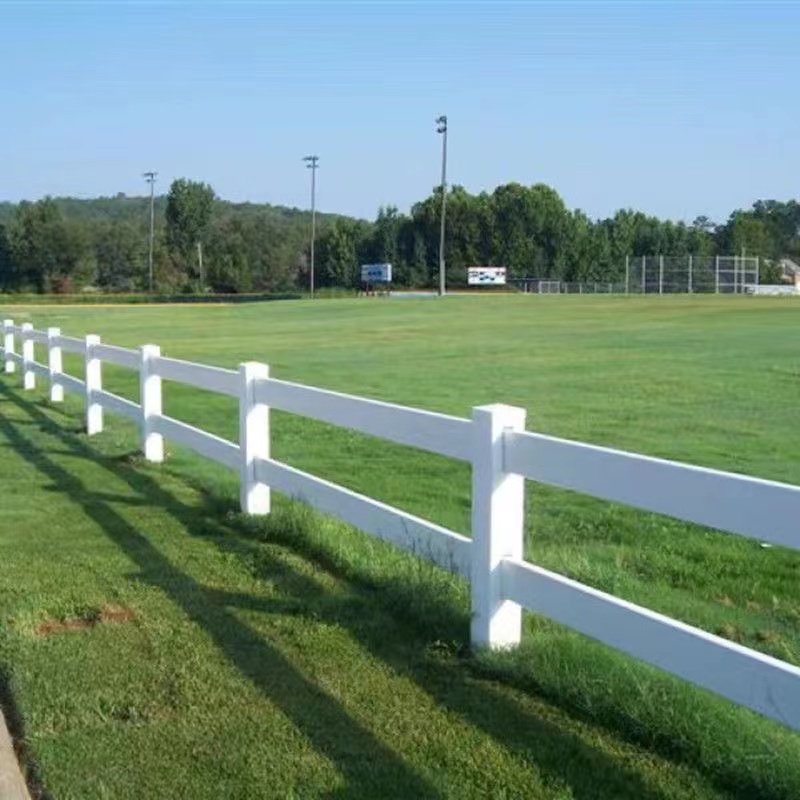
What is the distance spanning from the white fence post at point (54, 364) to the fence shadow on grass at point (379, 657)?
873cm

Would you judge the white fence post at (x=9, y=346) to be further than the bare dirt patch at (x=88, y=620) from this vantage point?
Yes

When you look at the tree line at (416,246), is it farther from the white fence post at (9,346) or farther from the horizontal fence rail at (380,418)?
the horizontal fence rail at (380,418)

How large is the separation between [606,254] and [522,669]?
129240mm

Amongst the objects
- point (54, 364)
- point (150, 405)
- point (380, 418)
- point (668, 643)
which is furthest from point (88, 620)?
point (54, 364)

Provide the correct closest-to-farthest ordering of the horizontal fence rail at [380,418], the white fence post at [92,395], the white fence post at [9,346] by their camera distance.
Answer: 1. the horizontal fence rail at [380,418]
2. the white fence post at [92,395]
3. the white fence post at [9,346]

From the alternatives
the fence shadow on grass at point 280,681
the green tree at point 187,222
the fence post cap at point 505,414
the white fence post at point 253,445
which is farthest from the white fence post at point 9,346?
the green tree at point 187,222

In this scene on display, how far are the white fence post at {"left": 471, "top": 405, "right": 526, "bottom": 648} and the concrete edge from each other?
2084mm

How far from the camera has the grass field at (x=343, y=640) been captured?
436 cm

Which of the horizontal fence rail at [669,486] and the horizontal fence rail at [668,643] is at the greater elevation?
the horizontal fence rail at [669,486]

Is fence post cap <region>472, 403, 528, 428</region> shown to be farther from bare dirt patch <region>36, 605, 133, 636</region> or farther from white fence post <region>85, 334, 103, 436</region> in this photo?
white fence post <region>85, 334, 103, 436</region>

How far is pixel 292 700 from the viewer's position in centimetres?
507

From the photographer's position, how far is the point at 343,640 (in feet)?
19.4

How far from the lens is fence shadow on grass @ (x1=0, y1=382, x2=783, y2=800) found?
13.9 ft

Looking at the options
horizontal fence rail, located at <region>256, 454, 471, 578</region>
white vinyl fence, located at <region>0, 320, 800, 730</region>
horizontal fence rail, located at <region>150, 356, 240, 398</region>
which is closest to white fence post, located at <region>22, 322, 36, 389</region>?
horizontal fence rail, located at <region>150, 356, 240, 398</region>
